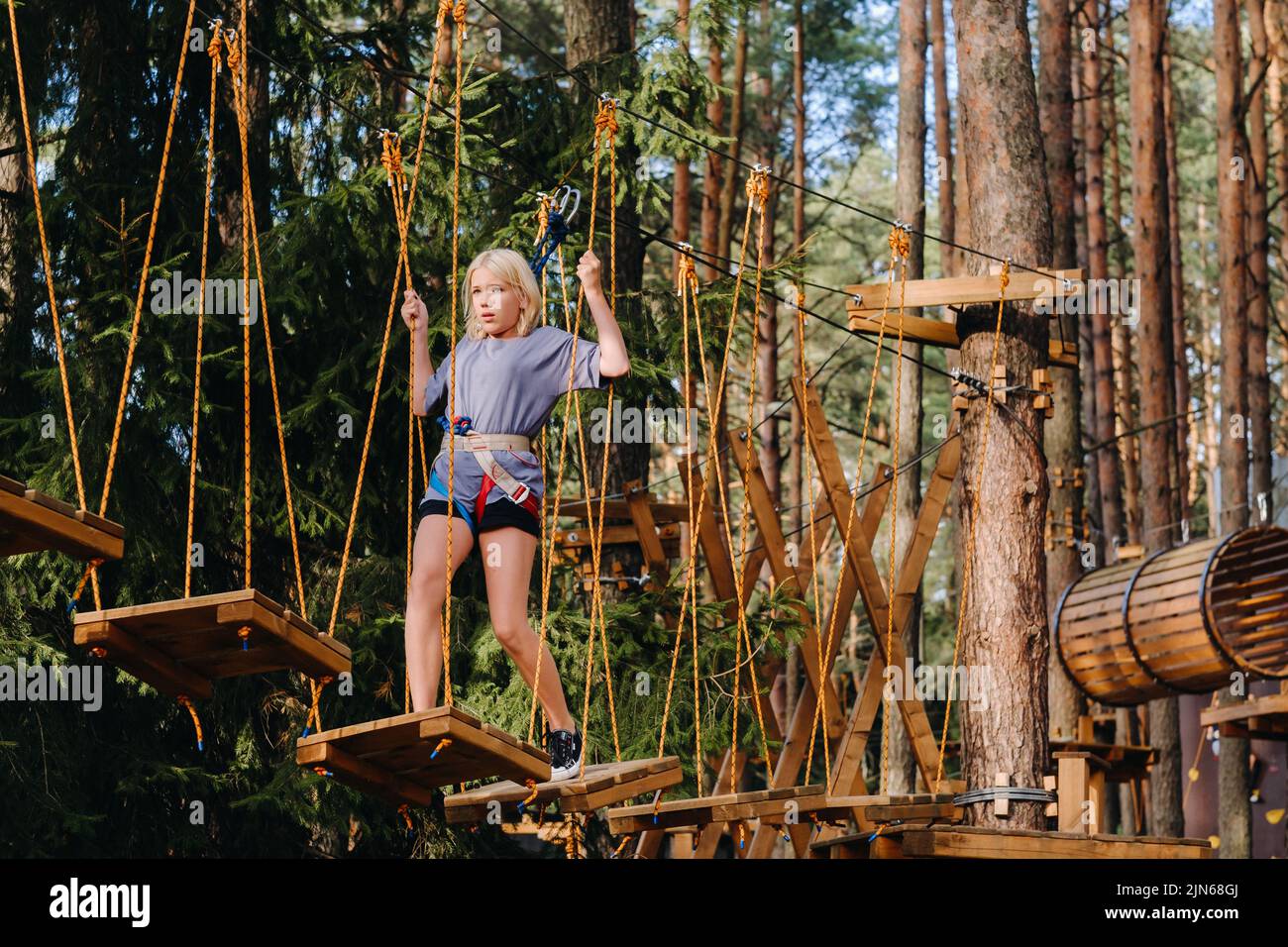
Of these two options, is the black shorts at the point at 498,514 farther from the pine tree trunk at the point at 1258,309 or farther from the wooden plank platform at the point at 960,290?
the pine tree trunk at the point at 1258,309

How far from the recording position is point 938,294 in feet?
32.1

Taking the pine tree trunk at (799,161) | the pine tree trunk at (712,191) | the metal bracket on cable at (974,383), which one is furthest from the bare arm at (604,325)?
the pine tree trunk at (799,161)

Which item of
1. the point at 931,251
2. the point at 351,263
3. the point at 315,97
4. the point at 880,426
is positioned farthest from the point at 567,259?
the point at 931,251

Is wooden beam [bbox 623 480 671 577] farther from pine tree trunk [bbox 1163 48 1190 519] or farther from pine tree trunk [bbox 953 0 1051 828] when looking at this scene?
pine tree trunk [bbox 1163 48 1190 519]

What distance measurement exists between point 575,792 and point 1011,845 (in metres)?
1.92

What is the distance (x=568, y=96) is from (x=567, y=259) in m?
1.59

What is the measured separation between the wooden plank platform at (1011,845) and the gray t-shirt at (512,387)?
195 centimetres

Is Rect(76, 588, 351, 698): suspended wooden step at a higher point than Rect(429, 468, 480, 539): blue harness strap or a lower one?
lower

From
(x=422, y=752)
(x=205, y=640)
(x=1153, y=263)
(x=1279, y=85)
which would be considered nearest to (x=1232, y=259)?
(x=1153, y=263)

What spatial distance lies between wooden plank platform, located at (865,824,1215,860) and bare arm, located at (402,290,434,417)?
2.42 m

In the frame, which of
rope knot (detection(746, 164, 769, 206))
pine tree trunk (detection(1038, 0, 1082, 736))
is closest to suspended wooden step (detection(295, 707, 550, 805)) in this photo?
rope knot (detection(746, 164, 769, 206))

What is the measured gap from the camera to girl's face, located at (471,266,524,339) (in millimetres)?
6805

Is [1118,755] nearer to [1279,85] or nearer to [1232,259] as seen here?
[1232,259]
